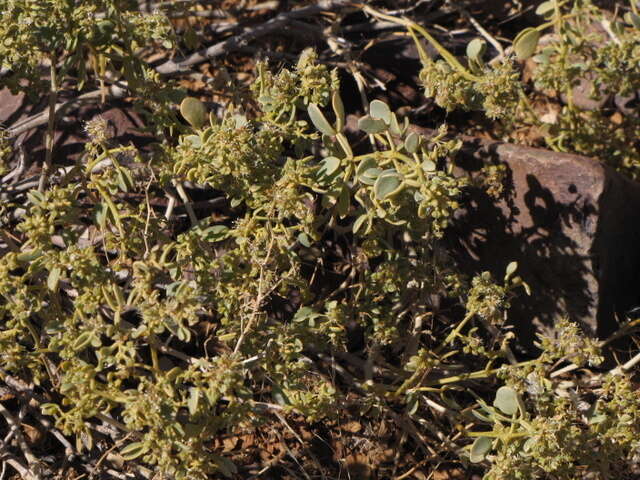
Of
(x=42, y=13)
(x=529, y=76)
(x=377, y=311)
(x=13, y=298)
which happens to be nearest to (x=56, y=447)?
(x=13, y=298)

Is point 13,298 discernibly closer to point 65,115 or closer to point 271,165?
point 271,165

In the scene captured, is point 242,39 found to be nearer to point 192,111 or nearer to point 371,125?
point 192,111

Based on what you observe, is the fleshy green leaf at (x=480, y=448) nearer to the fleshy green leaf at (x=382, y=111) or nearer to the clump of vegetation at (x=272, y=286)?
the clump of vegetation at (x=272, y=286)

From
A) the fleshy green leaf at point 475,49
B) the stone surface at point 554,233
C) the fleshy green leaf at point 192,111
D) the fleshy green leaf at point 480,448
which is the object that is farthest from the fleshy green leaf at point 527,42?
the fleshy green leaf at point 480,448

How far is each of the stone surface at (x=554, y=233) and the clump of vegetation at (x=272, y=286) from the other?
11cm

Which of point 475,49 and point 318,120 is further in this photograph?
point 475,49

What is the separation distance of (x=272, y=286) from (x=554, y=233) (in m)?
1.28

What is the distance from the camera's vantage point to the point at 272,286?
8.68ft

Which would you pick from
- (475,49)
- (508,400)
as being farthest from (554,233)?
(508,400)

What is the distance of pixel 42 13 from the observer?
9.21ft

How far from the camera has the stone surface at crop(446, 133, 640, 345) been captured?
10.4 ft

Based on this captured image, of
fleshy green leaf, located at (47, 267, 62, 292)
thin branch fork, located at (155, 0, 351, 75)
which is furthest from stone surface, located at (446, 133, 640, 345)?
fleshy green leaf, located at (47, 267, 62, 292)

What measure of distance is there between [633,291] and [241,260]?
6.13ft

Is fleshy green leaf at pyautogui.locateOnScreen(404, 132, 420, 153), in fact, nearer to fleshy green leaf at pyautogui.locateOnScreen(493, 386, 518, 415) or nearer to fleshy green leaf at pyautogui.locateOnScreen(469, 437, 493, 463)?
fleshy green leaf at pyautogui.locateOnScreen(493, 386, 518, 415)
